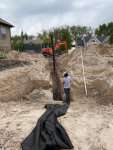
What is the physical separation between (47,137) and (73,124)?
165 centimetres

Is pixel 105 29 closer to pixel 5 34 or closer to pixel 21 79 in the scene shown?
pixel 5 34

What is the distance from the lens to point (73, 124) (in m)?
10.0

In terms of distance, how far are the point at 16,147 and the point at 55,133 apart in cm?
125

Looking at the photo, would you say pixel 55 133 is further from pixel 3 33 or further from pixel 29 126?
pixel 3 33

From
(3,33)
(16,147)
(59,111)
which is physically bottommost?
(16,147)

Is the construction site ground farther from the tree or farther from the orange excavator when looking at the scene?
the tree

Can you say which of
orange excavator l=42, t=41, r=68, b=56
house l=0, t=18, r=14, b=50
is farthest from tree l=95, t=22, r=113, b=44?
orange excavator l=42, t=41, r=68, b=56

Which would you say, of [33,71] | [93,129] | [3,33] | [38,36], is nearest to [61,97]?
[33,71]

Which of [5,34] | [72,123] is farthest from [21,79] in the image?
[5,34]

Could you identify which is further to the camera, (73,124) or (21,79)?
(21,79)

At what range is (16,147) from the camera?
8.92 m

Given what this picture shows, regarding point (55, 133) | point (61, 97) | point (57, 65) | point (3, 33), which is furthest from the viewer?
point (3, 33)

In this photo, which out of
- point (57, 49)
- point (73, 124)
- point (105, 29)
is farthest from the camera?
point (105, 29)

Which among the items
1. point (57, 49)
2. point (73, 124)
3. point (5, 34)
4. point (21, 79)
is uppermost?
point (5, 34)
